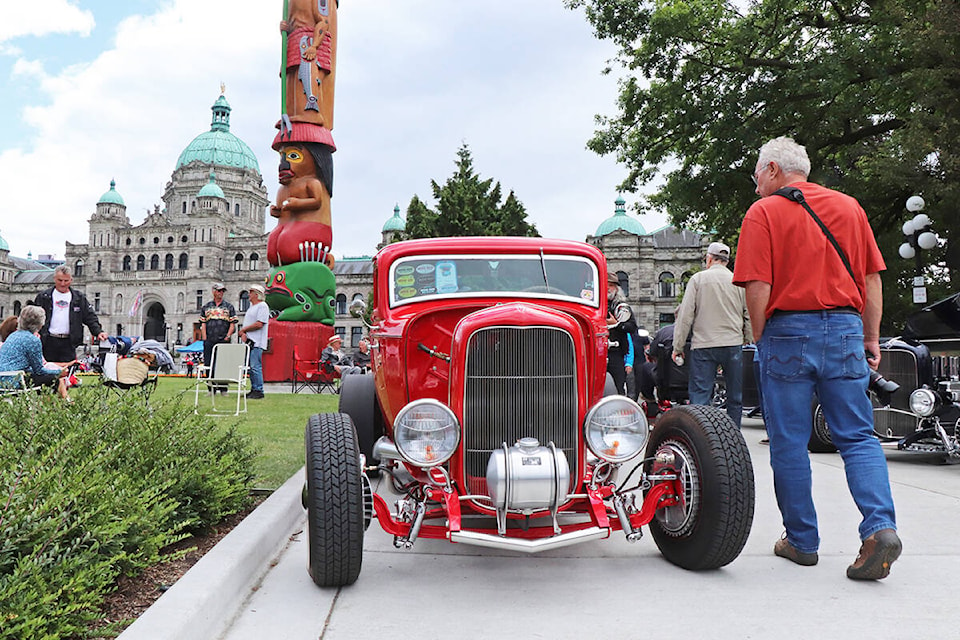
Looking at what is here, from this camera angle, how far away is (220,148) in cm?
7794

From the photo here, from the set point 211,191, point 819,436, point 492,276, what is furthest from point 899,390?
point 211,191

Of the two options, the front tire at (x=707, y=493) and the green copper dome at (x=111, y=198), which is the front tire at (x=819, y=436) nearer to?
the front tire at (x=707, y=493)

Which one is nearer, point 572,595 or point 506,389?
point 572,595

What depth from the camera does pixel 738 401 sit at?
23.1 feet

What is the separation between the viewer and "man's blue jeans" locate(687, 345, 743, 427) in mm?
6918

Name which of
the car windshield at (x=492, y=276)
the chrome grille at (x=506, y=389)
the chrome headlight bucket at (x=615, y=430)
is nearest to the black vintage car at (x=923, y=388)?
the car windshield at (x=492, y=276)

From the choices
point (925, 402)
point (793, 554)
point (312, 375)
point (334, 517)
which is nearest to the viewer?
point (334, 517)

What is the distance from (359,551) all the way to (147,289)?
78.6 m

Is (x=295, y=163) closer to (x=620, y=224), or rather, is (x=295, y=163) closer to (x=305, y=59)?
(x=305, y=59)

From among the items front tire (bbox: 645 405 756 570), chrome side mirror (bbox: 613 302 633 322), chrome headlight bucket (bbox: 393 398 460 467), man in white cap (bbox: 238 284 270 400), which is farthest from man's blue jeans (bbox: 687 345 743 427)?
man in white cap (bbox: 238 284 270 400)

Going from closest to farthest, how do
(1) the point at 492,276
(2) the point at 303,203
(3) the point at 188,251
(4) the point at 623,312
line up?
(1) the point at 492,276
(4) the point at 623,312
(2) the point at 303,203
(3) the point at 188,251

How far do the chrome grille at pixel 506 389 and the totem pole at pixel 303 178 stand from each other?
55.9 feet

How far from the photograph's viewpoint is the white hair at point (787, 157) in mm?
3977

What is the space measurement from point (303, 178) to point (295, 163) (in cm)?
47
